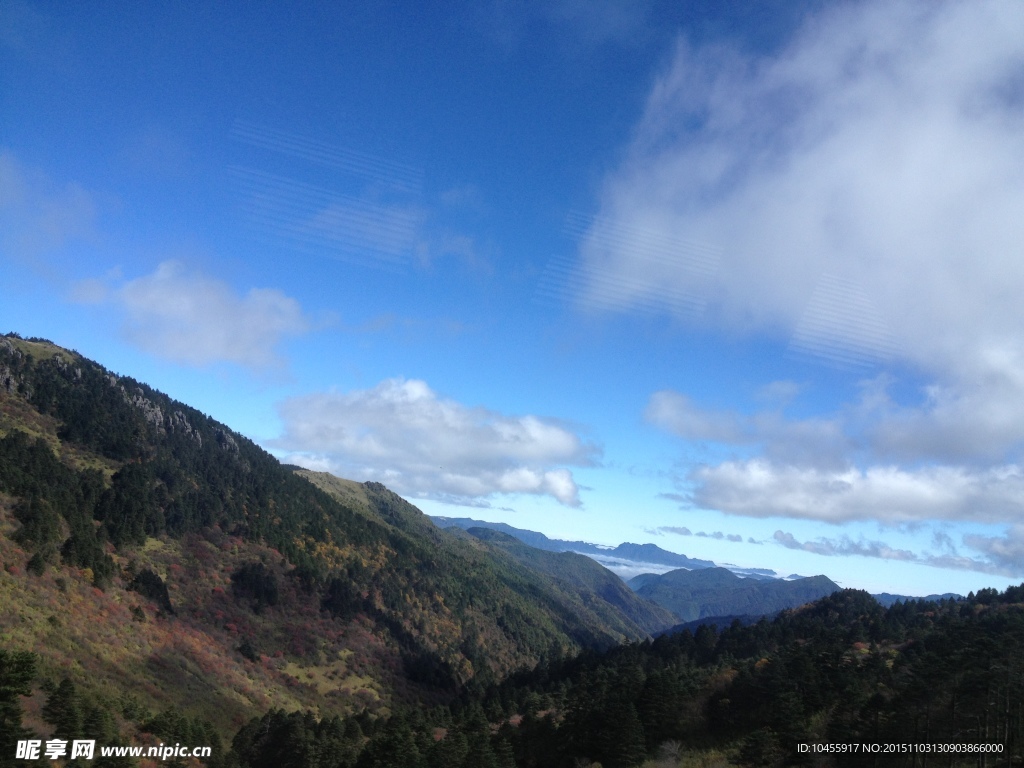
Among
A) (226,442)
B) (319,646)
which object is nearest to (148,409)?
(226,442)

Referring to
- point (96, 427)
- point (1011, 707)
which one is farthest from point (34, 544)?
point (1011, 707)

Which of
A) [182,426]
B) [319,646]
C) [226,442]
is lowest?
[319,646]

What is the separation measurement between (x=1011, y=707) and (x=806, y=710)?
15.9m

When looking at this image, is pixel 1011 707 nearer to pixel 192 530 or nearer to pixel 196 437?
pixel 192 530

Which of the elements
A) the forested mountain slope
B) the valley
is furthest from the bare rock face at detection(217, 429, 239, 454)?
the valley

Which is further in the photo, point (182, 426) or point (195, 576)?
point (182, 426)

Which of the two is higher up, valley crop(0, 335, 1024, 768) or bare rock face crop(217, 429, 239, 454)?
bare rock face crop(217, 429, 239, 454)

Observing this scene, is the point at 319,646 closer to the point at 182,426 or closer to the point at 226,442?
the point at 226,442

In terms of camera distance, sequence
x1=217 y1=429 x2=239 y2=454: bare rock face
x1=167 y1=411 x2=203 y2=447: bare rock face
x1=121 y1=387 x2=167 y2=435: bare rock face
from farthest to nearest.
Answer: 1. x1=217 y1=429 x2=239 y2=454: bare rock face
2. x1=167 y1=411 x2=203 y2=447: bare rock face
3. x1=121 y1=387 x2=167 y2=435: bare rock face

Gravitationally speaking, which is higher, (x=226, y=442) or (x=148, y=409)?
(x=148, y=409)

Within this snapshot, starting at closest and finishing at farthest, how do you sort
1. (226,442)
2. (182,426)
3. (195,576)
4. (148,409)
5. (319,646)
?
(195,576) < (319,646) < (148,409) < (182,426) < (226,442)

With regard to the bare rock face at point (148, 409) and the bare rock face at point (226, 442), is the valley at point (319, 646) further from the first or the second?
the bare rock face at point (226, 442)

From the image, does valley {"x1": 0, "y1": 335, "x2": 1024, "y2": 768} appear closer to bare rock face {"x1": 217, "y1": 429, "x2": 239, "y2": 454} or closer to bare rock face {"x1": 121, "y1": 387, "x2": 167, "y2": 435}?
bare rock face {"x1": 121, "y1": 387, "x2": 167, "y2": 435}

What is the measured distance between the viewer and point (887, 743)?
32.8m
